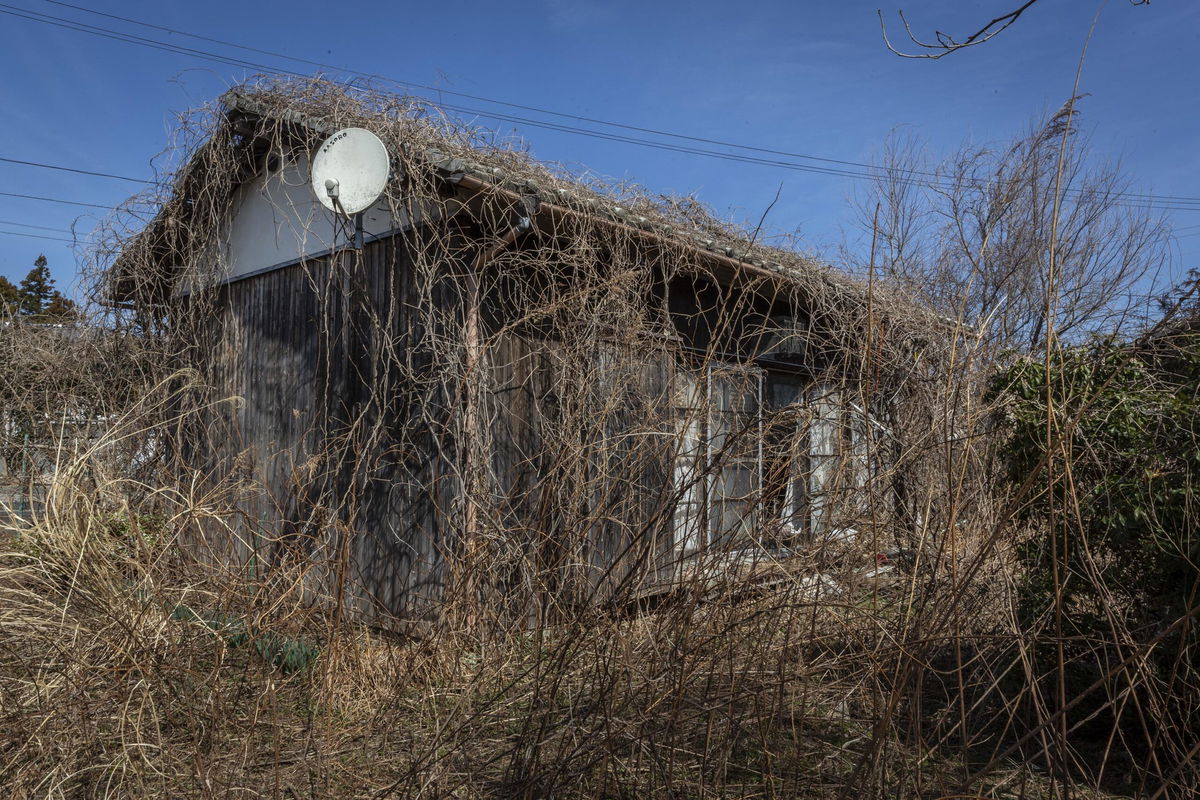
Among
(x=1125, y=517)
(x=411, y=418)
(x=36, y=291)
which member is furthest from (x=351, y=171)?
(x=36, y=291)

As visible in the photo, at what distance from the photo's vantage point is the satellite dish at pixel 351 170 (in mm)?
4922

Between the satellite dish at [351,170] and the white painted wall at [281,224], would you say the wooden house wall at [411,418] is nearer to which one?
the white painted wall at [281,224]

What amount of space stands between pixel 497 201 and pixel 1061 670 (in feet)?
13.4

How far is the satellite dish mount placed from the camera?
4918mm

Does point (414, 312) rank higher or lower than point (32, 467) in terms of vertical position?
higher

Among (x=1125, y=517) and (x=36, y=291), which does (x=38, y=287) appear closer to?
(x=36, y=291)

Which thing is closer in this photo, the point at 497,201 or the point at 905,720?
the point at 905,720

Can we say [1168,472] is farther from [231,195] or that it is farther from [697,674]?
[231,195]

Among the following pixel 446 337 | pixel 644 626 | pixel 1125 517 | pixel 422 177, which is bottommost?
pixel 644 626

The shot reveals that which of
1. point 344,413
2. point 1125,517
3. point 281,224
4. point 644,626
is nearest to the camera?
point 644,626

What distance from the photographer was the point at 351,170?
5070 mm

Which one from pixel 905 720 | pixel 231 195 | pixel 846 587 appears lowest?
pixel 905 720

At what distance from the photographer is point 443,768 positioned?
2.65 metres

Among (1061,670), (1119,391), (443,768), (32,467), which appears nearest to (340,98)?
(32,467)
